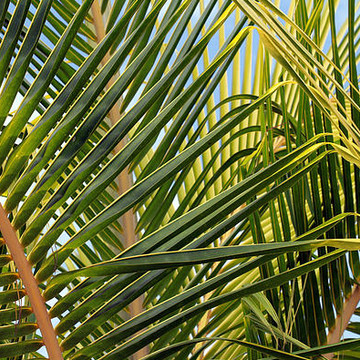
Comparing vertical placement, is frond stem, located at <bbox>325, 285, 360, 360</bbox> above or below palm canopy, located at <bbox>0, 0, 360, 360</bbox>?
below

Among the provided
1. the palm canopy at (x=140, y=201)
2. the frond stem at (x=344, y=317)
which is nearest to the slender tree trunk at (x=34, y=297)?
the palm canopy at (x=140, y=201)

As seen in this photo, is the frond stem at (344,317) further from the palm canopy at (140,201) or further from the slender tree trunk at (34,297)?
the slender tree trunk at (34,297)

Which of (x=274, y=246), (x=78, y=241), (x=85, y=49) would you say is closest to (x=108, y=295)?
(x=78, y=241)

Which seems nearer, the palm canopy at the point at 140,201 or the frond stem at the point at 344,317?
the palm canopy at the point at 140,201

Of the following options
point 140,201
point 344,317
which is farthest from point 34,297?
point 344,317

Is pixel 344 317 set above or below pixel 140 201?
below

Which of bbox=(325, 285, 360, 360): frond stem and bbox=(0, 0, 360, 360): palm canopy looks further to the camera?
bbox=(325, 285, 360, 360): frond stem

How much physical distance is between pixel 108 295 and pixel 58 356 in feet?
0.23

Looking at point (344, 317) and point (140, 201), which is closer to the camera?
point (140, 201)

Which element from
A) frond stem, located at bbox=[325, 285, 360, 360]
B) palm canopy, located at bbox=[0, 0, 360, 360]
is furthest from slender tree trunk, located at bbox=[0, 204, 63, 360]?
frond stem, located at bbox=[325, 285, 360, 360]

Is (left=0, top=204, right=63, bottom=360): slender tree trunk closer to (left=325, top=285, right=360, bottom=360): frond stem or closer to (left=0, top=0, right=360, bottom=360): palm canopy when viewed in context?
(left=0, top=0, right=360, bottom=360): palm canopy

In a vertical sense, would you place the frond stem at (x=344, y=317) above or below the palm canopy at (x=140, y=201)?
below

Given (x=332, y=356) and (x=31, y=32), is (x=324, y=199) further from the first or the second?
(x=31, y=32)

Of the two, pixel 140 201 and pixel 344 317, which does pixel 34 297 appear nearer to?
pixel 140 201
